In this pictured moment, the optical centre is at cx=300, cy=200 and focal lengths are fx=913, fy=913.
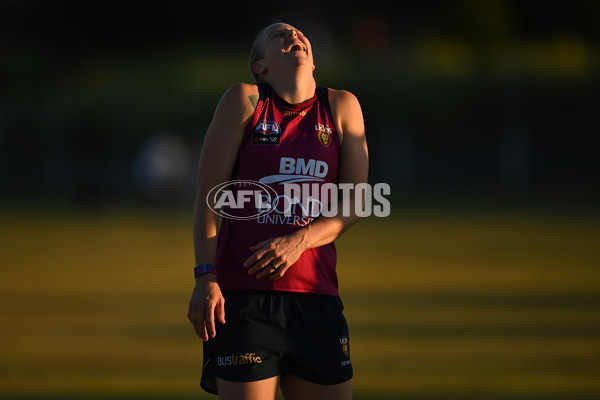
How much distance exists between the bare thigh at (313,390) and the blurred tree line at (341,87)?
107ft

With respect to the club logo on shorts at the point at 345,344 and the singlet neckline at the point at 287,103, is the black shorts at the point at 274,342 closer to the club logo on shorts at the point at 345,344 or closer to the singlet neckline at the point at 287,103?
the club logo on shorts at the point at 345,344

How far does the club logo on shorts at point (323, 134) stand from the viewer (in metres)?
3.51

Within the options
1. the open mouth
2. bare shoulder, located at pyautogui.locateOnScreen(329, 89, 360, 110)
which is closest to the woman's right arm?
the open mouth

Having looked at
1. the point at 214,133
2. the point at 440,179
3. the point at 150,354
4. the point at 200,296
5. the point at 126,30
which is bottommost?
the point at 150,354

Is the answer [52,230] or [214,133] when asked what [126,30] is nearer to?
[52,230]

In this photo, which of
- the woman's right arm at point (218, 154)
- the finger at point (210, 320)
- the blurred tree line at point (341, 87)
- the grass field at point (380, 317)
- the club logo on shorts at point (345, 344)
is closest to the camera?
the finger at point (210, 320)

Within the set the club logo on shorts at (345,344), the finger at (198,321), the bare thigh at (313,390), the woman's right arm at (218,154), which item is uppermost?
the woman's right arm at (218,154)

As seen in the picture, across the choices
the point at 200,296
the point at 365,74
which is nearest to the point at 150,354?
the point at 200,296

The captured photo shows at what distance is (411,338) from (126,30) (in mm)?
51440

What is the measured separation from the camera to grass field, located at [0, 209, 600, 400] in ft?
23.1

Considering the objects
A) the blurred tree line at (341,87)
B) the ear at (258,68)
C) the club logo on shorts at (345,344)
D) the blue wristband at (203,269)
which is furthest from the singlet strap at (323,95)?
the blurred tree line at (341,87)

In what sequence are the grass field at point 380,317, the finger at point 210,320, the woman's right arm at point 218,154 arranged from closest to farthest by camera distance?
the finger at point 210,320, the woman's right arm at point 218,154, the grass field at point 380,317

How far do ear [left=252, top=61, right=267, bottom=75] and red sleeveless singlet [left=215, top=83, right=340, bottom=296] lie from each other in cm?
10

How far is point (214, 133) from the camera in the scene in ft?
11.3
